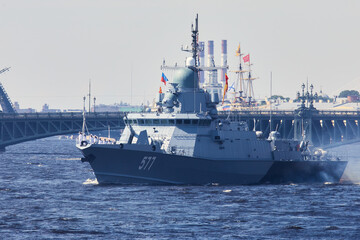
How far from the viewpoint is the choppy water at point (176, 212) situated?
39750 mm

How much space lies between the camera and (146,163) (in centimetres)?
5731

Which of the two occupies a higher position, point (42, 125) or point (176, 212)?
point (42, 125)

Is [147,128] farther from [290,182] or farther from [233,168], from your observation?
[290,182]

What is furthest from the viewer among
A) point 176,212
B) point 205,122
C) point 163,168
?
point 205,122

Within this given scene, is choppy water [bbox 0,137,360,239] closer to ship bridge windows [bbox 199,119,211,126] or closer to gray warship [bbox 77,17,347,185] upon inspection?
gray warship [bbox 77,17,347,185]

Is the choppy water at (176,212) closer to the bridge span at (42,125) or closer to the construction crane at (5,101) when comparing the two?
the bridge span at (42,125)

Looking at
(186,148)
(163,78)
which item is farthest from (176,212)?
(163,78)

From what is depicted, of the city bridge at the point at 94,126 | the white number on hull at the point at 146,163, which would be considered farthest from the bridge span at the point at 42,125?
the white number on hull at the point at 146,163

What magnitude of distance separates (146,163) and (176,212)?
11577mm

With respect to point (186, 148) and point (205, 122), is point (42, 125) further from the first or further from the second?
point (186, 148)

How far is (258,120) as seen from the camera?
120875mm

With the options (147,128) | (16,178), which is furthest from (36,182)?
(147,128)

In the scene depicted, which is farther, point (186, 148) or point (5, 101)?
point (5, 101)

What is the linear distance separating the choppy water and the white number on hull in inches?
57.6
